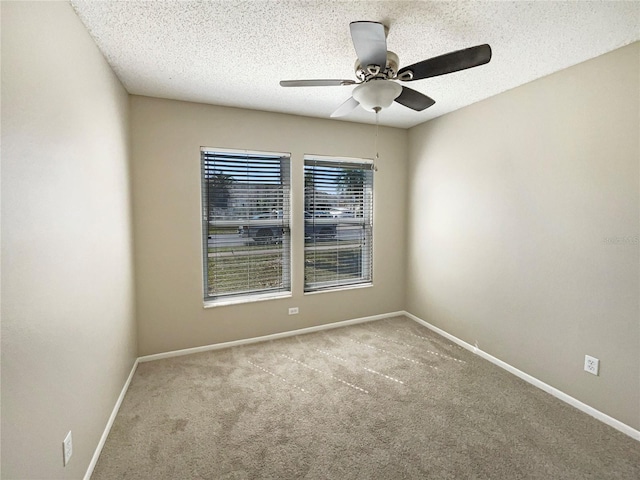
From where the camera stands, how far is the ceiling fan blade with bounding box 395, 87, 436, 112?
1.97 m

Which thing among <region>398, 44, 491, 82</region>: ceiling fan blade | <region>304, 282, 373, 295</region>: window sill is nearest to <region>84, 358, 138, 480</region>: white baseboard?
<region>304, 282, 373, 295</region>: window sill

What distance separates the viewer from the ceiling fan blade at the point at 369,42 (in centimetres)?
134

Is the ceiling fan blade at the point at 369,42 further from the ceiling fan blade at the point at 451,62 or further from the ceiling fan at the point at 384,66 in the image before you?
the ceiling fan blade at the point at 451,62

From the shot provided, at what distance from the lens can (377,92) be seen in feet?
5.84

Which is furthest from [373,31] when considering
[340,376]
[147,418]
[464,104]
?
[147,418]

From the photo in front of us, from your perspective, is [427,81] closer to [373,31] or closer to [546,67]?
[546,67]

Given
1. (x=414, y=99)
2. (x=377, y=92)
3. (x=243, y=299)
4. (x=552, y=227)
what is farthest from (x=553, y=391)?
(x=243, y=299)

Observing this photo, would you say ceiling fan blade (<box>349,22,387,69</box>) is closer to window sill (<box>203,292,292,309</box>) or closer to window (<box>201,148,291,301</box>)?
window (<box>201,148,291,301</box>)

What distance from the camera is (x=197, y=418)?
2.07m

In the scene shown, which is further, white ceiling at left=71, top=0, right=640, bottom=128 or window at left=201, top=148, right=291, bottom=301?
window at left=201, top=148, right=291, bottom=301

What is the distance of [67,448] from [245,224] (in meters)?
2.21

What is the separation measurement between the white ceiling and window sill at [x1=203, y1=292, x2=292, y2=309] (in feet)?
6.69

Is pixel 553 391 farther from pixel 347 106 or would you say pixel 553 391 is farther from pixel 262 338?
pixel 347 106

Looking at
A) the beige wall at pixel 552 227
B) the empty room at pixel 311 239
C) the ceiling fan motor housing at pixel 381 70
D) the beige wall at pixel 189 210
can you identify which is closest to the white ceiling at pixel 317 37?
the empty room at pixel 311 239
